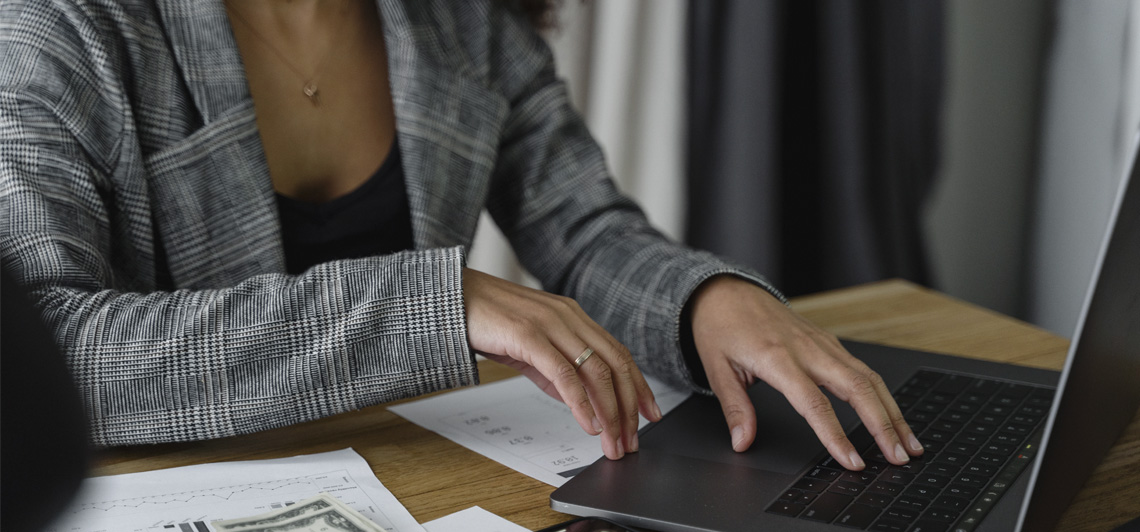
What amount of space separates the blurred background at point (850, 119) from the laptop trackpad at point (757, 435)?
1169 mm

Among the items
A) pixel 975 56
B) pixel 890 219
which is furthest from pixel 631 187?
pixel 975 56

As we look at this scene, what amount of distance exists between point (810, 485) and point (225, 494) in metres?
0.37

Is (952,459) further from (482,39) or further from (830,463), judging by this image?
(482,39)

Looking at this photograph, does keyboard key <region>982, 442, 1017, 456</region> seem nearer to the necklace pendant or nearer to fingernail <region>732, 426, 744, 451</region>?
fingernail <region>732, 426, 744, 451</region>

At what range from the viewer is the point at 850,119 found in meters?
1.98

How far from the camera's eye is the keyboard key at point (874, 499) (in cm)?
55

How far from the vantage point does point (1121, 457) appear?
22.2 inches

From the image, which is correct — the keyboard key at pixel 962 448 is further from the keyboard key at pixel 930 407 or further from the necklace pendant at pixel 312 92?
the necklace pendant at pixel 312 92

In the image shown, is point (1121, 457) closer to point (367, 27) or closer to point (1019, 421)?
point (1019, 421)

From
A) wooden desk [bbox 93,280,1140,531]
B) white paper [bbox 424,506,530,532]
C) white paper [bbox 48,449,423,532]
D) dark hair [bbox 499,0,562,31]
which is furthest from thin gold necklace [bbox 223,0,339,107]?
white paper [bbox 424,506,530,532]

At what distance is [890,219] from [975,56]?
1.84 feet

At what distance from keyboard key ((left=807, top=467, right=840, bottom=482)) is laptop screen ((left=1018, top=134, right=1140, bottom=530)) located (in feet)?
0.44

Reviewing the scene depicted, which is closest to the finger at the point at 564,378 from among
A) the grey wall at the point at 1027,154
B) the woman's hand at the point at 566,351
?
the woman's hand at the point at 566,351

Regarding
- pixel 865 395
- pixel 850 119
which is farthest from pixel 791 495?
pixel 850 119
